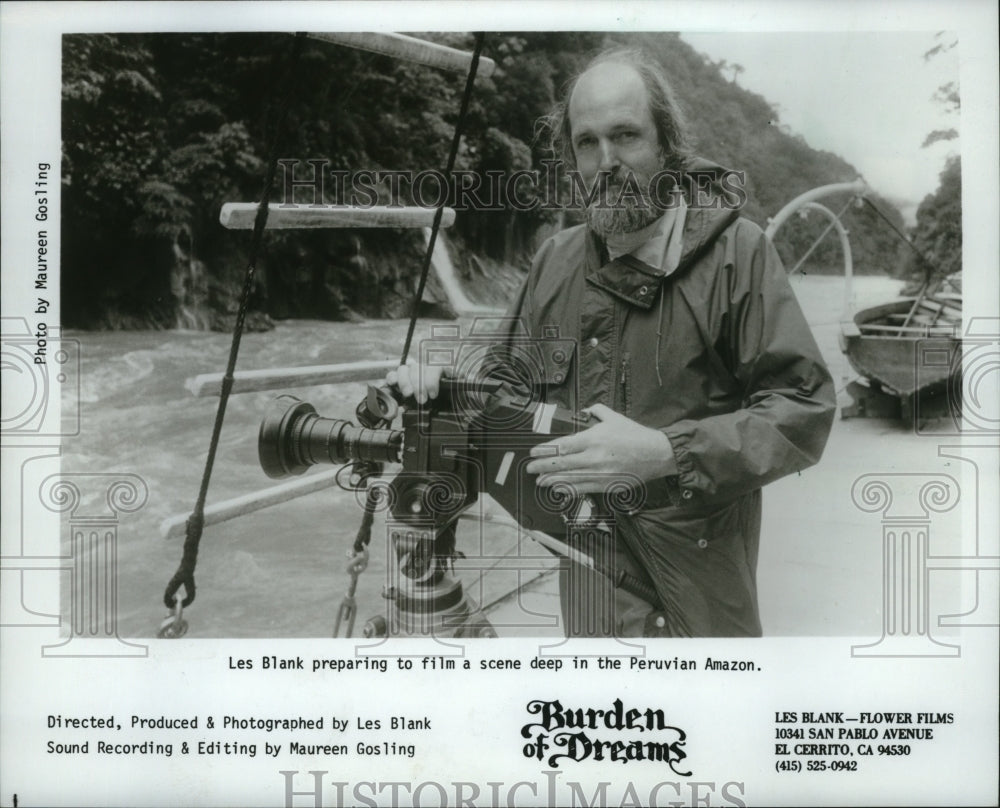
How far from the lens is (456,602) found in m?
1.82

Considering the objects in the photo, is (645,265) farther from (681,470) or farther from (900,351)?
(900,351)

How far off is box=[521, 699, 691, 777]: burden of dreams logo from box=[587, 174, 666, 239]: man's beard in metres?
0.88

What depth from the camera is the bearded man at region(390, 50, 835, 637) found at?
1726 millimetres

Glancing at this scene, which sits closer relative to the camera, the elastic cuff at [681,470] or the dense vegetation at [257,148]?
the elastic cuff at [681,470]

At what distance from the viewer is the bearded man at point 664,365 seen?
173cm

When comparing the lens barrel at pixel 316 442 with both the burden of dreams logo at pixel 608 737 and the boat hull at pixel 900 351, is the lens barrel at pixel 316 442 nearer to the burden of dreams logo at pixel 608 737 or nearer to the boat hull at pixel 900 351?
the burden of dreams logo at pixel 608 737

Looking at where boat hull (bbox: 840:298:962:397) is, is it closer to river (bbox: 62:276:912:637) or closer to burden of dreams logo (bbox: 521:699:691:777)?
river (bbox: 62:276:912:637)

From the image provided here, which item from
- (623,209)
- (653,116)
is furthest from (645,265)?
(653,116)

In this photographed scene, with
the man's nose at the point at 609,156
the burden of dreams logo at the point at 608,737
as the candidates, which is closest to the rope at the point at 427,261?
the man's nose at the point at 609,156

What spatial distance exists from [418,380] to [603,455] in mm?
368

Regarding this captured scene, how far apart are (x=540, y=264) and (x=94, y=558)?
102cm

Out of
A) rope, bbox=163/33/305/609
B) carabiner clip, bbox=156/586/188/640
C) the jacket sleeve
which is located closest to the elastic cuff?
the jacket sleeve

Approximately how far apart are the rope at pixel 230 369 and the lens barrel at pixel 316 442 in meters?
0.11

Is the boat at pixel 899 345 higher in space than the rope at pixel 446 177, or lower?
lower
